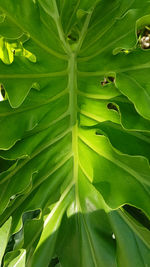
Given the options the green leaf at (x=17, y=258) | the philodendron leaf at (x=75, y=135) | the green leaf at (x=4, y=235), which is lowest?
the green leaf at (x=17, y=258)

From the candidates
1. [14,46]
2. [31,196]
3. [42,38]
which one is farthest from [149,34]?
[31,196]

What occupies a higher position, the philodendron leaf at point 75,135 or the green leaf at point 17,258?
the philodendron leaf at point 75,135

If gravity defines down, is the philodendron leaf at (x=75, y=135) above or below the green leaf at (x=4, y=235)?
above

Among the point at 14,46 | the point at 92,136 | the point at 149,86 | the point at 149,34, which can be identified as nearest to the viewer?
the point at 149,86

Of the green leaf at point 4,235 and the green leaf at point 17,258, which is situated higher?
the green leaf at point 4,235

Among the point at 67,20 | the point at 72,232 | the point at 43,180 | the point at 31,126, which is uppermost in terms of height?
the point at 67,20

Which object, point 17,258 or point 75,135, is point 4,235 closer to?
point 17,258

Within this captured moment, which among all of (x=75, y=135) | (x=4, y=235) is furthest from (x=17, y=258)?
(x=75, y=135)

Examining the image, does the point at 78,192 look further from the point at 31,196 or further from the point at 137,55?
the point at 137,55
